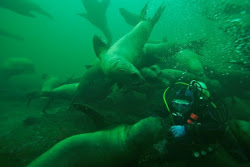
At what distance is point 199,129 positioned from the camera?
270cm

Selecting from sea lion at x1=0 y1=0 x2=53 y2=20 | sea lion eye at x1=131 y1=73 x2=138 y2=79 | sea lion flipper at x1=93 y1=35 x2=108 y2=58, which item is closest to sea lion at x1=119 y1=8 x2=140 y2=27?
sea lion flipper at x1=93 y1=35 x2=108 y2=58

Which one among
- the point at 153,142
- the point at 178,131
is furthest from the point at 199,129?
the point at 153,142

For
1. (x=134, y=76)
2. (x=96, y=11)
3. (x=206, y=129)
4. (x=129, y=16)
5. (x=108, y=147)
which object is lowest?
(x=206, y=129)

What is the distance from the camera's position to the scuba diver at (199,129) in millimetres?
2721

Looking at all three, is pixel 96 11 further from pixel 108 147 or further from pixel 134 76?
pixel 108 147

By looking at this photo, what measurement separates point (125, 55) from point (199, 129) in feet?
10.5

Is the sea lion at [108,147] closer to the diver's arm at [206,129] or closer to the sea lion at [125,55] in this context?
the diver's arm at [206,129]

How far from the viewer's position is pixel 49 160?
2.37 metres

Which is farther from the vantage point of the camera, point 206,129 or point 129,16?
point 129,16

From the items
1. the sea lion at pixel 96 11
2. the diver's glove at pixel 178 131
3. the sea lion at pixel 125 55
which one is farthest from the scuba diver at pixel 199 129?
the sea lion at pixel 96 11

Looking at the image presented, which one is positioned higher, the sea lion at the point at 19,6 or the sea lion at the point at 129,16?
the sea lion at the point at 19,6

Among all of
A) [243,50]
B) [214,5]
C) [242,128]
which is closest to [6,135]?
[242,128]

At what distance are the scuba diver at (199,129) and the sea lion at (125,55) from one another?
135 cm

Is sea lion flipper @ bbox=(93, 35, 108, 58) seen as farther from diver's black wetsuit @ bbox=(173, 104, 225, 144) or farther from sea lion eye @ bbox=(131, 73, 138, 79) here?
diver's black wetsuit @ bbox=(173, 104, 225, 144)
